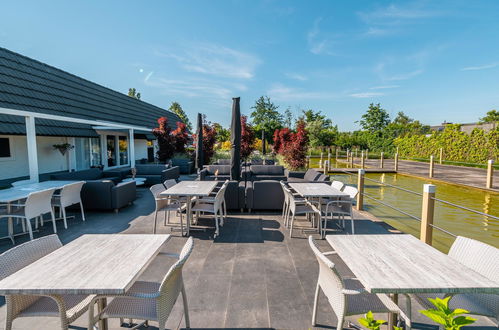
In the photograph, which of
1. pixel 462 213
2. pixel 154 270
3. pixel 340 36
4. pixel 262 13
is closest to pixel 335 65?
pixel 340 36

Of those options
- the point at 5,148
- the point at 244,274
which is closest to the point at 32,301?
the point at 244,274

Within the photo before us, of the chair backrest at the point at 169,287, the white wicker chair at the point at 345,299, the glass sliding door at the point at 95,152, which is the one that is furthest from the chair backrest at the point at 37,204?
the glass sliding door at the point at 95,152

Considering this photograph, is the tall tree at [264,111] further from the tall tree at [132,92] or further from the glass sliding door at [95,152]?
the tall tree at [132,92]

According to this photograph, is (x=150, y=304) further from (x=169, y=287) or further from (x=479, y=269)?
(x=479, y=269)

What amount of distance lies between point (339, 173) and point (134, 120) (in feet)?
43.3

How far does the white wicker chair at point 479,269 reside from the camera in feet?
5.50

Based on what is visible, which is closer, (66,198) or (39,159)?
(66,198)

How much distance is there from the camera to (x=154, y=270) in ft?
10.3

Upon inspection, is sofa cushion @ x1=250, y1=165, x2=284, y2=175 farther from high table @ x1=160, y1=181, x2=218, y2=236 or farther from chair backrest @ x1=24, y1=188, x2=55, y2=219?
chair backrest @ x1=24, y1=188, x2=55, y2=219

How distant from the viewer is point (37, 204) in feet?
13.8

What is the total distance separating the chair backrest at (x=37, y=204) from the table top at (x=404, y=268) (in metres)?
4.65

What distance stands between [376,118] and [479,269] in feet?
119

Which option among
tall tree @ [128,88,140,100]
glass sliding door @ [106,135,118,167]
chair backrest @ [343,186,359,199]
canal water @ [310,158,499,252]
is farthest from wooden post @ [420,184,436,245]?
tall tree @ [128,88,140,100]

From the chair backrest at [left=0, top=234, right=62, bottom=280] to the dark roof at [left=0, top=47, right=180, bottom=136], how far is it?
8602 millimetres
